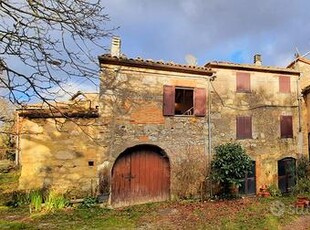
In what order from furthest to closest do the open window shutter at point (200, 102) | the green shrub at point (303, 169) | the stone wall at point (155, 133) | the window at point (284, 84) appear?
the window at point (284, 84), the green shrub at point (303, 169), the open window shutter at point (200, 102), the stone wall at point (155, 133)

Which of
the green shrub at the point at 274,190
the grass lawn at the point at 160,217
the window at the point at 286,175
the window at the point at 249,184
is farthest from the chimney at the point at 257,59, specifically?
the grass lawn at the point at 160,217

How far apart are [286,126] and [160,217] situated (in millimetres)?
9044

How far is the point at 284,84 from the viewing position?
15992mm

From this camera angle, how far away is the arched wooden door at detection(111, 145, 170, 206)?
41.2 ft

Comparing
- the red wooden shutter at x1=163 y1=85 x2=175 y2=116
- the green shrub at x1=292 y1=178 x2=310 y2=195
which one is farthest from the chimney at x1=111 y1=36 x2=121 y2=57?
the green shrub at x1=292 y1=178 x2=310 y2=195

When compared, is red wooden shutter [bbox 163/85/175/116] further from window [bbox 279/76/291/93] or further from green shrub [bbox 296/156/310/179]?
green shrub [bbox 296/156/310/179]

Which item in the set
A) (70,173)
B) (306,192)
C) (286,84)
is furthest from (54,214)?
(286,84)

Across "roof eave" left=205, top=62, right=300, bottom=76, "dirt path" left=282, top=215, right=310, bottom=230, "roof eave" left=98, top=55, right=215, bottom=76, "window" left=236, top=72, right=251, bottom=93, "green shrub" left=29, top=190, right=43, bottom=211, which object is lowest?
"dirt path" left=282, top=215, right=310, bottom=230

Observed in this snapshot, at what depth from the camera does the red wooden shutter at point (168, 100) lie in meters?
13.4

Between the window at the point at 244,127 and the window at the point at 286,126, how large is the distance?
197 cm

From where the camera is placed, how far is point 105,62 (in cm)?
1268

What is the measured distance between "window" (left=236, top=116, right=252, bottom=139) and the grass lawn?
3.47m

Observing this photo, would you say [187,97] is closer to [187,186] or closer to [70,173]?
[187,186]

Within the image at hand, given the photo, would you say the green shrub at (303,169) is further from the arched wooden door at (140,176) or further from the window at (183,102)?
the arched wooden door at (140,176)
